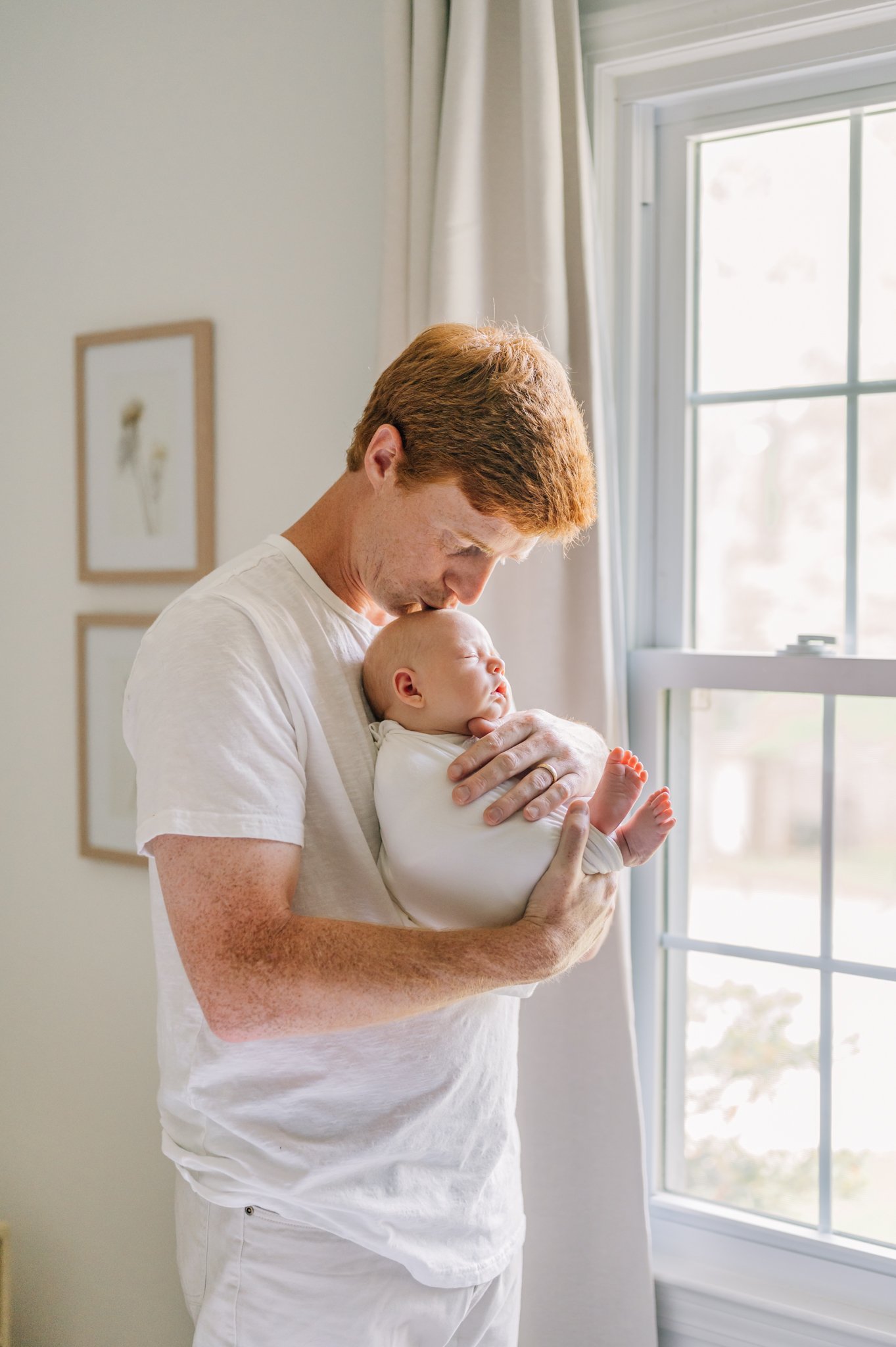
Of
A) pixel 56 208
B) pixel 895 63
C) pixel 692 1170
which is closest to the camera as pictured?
pixel 895 63

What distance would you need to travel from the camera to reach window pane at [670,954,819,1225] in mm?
1737

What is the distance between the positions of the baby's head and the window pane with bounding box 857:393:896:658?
0.75 meters

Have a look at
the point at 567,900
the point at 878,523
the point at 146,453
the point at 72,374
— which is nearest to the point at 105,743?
the point at 146,453

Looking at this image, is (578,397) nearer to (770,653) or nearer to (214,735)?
(770,653)

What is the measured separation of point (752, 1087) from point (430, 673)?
41.3 inches

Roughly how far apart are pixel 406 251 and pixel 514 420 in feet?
2.45

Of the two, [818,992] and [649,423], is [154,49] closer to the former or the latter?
[649,423]

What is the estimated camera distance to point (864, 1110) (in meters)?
1.69

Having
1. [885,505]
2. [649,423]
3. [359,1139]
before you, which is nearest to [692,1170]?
[359,1139]

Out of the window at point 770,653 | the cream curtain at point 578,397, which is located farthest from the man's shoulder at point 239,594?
the window at point 770,653

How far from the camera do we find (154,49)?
208 centimetres

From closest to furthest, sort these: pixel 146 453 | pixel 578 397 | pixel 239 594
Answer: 1. pixel 239 594
2. pixel 578 397
3. pixel 146 453

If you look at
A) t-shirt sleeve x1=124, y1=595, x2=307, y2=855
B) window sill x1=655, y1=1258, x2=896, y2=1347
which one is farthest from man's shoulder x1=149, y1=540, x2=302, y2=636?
window sill x1=655, y1=1258, x2=896, y2=1347

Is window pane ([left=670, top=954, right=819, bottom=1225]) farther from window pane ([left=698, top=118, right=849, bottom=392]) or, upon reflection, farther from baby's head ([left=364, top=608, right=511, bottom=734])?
window pane ([left=698, top=118, right=849, bottom=392])
